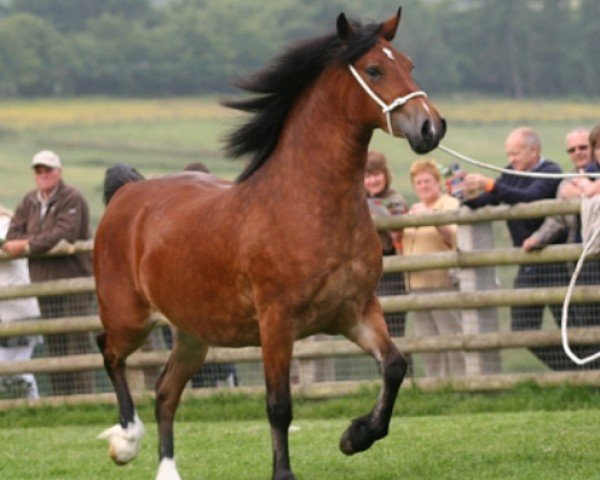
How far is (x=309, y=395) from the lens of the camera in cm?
1243

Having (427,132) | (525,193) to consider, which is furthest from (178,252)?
(525,193)

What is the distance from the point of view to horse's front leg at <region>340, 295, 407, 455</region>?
7953mm

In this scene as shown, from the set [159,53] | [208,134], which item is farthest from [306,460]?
[159,53]

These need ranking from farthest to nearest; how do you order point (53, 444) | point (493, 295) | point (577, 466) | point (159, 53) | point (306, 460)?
point (159, 53) < point (493, 295) < point (53, 444) < point (306, 460) < point (577, 466)

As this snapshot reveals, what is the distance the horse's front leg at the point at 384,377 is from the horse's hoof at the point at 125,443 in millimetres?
1554

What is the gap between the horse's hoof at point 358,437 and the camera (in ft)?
26.1

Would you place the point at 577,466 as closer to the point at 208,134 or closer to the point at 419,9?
the point at 208,134

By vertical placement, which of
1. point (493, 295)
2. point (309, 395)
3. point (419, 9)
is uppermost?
point (419, 9)

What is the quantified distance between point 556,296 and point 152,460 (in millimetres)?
3395

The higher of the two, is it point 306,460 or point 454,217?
point 454,217

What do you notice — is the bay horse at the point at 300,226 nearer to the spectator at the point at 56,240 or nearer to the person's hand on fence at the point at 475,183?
the person's hand on fence at the point at 475,183

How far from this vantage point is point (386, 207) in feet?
40.2

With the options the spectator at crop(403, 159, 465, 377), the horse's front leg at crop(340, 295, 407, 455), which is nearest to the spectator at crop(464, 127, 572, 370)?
the spectator at crop(403, 159, 465, 377)

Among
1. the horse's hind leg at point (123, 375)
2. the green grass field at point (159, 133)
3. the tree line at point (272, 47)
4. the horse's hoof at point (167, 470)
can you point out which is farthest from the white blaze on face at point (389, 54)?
the tree line at point (272, 47)
